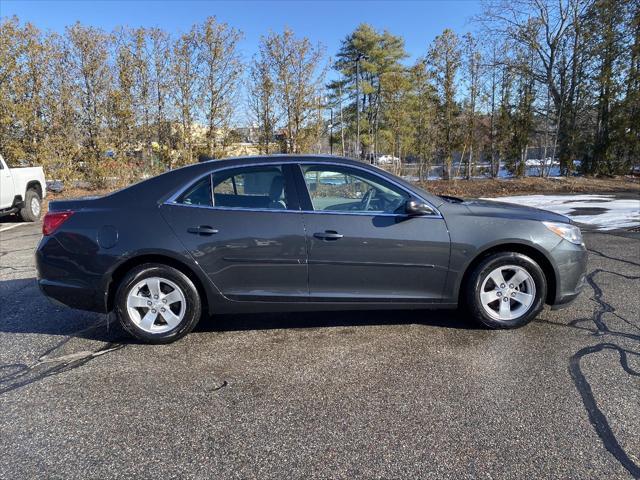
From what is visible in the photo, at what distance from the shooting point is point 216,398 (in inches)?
113

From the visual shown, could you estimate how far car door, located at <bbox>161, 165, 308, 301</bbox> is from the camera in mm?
3586

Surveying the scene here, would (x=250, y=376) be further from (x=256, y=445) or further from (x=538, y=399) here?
(x=538, y=399)

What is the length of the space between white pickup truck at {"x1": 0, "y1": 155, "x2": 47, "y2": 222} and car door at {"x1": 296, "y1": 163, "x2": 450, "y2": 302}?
919 centimetres

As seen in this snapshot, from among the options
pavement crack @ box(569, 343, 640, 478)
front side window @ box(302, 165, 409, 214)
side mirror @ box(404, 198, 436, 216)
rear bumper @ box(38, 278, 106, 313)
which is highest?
front side window @ box(302, 165, 409, 214)

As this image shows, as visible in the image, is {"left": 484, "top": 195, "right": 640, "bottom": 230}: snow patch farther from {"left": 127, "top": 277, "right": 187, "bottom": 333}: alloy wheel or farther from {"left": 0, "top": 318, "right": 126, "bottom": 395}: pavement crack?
{"left": 0, "top": 318, "right": 126, "bottom": 395}: pavement crack

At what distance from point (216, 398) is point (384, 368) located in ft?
4.07

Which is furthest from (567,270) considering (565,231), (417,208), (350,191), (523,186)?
(523,186)

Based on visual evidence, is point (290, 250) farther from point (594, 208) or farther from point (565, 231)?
point (594, 208)

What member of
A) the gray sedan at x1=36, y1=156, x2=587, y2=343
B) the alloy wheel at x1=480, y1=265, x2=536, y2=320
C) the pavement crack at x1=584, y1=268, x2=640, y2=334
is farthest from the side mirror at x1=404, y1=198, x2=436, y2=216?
the pavement crack at x1=584, y1=268, x2=640, y2=334

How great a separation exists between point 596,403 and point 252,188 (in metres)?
3.00

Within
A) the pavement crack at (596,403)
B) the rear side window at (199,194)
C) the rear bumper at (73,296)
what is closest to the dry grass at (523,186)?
the pavement crack at (596,403)

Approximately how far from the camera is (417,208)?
11.8 ft

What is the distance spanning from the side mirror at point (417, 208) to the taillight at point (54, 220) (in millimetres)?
2883

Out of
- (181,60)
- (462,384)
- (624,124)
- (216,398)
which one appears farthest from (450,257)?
(624,124)
